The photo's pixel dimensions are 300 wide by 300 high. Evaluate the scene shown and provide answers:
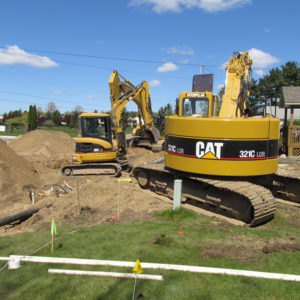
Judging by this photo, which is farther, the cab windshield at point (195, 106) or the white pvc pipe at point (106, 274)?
the cab windshield at point (195, 106)

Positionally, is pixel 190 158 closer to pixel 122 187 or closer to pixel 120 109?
pixel 122 187

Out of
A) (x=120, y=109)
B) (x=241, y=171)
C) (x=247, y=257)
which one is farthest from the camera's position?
(x=120, y=109)

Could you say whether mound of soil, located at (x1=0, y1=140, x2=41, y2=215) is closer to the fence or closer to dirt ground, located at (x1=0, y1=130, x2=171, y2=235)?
dirt ground, located at (x1=0, y1=130, x2=171, y2=235)

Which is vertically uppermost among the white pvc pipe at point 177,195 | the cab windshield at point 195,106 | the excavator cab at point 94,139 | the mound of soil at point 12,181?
the cab windshield at point 195,106

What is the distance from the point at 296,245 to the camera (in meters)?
5.54

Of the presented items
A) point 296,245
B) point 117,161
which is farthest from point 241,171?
point 117,161

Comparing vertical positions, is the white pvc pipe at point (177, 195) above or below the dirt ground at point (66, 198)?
above

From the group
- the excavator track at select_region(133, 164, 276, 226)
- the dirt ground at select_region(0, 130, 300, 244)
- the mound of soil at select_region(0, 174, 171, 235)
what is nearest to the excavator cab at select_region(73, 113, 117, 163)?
the dirt ground at select_region(0, 130, 300, 244)

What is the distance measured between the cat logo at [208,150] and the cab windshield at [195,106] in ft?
15.8

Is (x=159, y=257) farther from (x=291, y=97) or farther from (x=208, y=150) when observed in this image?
(x=291, y=97)

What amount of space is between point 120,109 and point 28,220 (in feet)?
26.8

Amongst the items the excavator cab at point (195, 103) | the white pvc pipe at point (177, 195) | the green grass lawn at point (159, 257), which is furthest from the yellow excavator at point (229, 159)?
the excavator cab at point (195, 103)

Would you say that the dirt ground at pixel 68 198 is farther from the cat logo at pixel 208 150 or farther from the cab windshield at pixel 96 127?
the cab windshield at pixel 96 127

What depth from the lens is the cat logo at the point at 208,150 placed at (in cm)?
730
